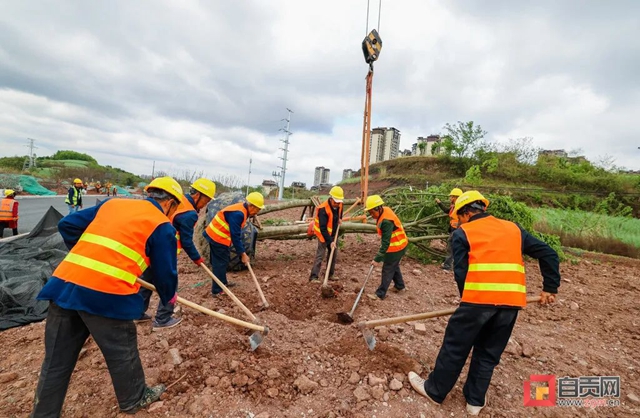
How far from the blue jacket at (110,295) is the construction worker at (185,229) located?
101cm

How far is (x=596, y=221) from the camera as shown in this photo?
9930 millimetres

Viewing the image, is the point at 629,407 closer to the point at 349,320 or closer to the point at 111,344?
the point at 349,320

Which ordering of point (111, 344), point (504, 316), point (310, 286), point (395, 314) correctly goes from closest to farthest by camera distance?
1. point (111, 344)
2. point (504, 316)
3. point (395, 314)
4. point (310, 286)

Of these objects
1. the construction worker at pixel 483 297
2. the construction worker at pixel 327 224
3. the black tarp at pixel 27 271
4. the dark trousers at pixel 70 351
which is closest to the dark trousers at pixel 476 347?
the construction worker at pixel 483 297

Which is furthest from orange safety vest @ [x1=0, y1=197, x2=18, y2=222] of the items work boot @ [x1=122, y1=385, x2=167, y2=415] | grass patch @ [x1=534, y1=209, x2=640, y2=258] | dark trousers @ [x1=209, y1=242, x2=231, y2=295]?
grass patch @ [x1=534, y1=209, x2=640, y2=258]

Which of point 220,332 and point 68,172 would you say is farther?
point 68,172

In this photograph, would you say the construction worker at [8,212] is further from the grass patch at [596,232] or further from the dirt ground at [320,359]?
the grass patch at [596,232]

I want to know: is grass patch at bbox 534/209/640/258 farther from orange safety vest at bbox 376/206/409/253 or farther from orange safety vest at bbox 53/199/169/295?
orange safety vest at bbox 53/199/169/295

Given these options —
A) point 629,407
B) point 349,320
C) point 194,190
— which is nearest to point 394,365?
point 349,320

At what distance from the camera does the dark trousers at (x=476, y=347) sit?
7.10ft

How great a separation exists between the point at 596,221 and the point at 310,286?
10950mm

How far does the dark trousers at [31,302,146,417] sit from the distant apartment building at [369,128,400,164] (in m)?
50.0

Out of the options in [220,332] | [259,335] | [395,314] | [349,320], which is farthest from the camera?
[395,314]

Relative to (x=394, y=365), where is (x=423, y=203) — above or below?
above
